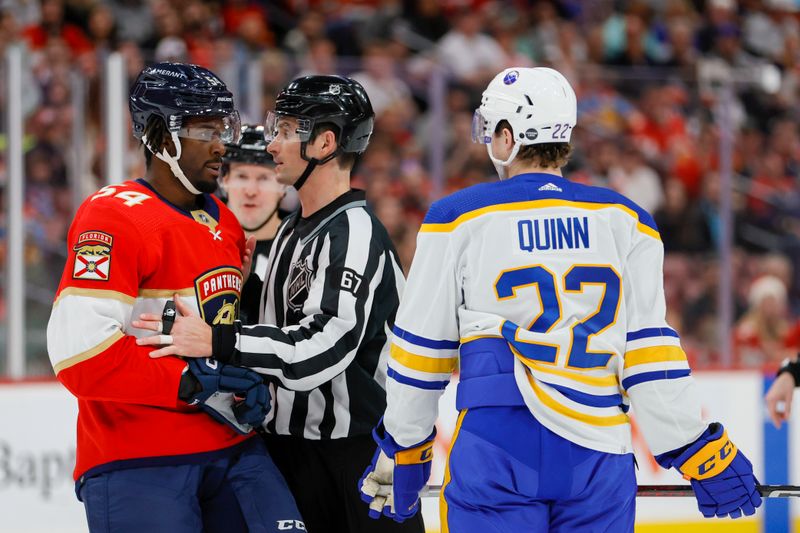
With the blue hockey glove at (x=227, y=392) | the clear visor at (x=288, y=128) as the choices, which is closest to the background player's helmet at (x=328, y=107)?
the clear visor at (x=288, y=128)

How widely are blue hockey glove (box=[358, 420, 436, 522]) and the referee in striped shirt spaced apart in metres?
0.23

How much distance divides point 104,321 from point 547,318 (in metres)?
0.95

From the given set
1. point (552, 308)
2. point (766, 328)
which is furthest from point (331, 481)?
point (766, 328)

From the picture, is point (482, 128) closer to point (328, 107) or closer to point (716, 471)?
point (328, 107)

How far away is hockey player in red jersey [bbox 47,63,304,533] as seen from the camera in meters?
2.60

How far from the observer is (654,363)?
8.41ft

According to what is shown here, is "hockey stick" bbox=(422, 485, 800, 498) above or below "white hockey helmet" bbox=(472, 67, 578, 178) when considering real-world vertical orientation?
below

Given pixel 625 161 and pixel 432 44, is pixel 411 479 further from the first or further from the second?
pixel 432 44

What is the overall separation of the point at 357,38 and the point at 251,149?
447 cm

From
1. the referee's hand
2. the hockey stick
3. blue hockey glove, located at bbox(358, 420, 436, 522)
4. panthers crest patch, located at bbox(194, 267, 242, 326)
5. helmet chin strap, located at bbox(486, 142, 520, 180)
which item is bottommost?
the hockey stick

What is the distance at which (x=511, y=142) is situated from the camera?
2.65 meters

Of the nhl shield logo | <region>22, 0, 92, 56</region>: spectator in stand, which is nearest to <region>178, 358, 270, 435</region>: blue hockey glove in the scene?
the nhl shield logo

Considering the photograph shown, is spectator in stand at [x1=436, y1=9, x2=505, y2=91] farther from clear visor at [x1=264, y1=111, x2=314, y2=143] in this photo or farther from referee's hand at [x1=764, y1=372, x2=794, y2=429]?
clear visor at [x1=264, y1=111, x2=314, y2=143]

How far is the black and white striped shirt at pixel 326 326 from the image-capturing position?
2811 millimetres
